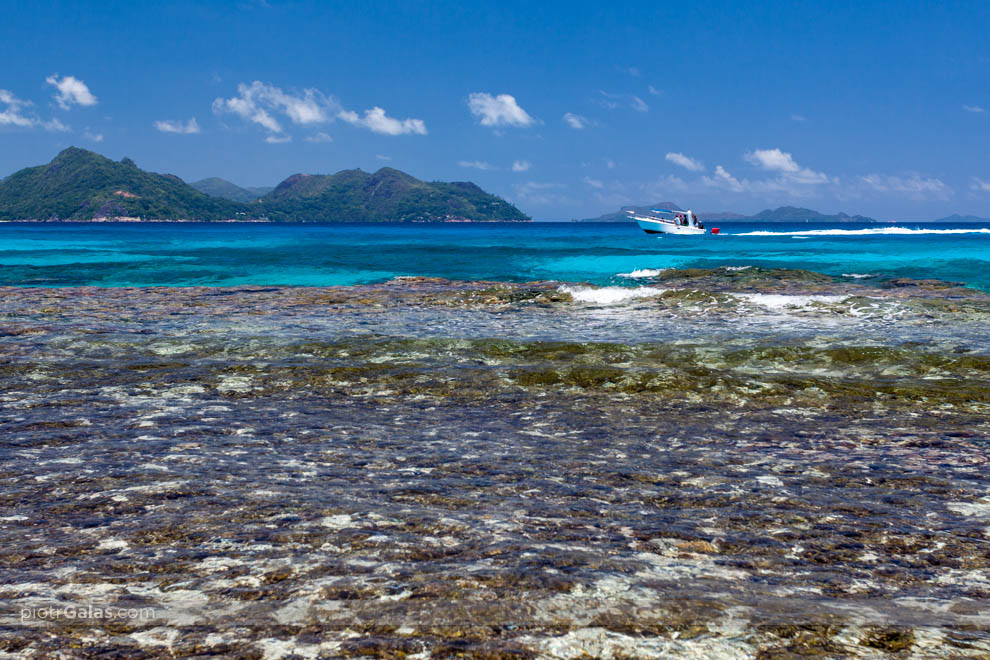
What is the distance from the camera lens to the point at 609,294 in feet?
103

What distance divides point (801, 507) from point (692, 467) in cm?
147

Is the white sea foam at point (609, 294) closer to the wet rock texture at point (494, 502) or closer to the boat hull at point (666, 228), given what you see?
the wet rock texture at point (494, 502)

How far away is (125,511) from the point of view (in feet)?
19.9

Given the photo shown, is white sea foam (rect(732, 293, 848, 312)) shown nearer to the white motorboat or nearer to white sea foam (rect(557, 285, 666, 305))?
white sea foam (rect(557, 285, 666, 305))

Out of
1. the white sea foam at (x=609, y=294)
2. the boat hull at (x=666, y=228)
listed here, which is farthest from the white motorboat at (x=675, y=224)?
the white sea foam at (x=609, y=294)

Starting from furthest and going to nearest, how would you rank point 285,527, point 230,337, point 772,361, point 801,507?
point 230,337, point 772,361, point 801,507, point 285,527

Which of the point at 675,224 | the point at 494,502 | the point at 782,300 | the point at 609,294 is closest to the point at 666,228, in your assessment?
the point at 675,224

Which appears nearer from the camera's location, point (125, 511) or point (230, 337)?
point (125, 511)

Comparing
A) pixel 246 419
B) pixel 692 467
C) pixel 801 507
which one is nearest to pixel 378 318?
pixel 246 419

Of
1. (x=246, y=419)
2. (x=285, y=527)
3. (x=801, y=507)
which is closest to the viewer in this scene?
(x=285, y=527)

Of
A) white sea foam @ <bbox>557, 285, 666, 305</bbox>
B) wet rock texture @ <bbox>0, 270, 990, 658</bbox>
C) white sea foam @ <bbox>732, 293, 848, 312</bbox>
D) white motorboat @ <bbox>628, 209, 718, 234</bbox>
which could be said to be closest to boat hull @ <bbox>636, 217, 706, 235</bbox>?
white motorboat @ <bbox>628, 209, 718, 234</bbox>

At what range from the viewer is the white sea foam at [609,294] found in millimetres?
30031

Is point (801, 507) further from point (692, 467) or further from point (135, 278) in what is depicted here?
point (135, 278)

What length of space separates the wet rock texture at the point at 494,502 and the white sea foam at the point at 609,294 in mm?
14139
